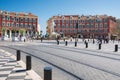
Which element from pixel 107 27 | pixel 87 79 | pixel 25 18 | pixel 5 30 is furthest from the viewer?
pixel 107 27

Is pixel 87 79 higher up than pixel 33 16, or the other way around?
pixel 33 16

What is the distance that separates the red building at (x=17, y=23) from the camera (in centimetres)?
9038

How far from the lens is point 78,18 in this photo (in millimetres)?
111500

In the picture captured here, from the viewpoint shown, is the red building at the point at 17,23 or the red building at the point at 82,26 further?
the red building at the point at 82,26

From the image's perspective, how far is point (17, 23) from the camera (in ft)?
316

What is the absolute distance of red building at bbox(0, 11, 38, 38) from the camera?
297ft

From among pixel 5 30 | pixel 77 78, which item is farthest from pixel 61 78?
pixel 5 30

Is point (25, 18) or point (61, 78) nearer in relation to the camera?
point (61, 78)

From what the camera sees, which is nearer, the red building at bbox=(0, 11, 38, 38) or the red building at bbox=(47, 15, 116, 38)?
the red building at bbox=(0, 11, 38, 38)

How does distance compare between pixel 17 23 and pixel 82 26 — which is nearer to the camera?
pixel 17 23

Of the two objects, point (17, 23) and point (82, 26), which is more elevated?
point (17, 23)

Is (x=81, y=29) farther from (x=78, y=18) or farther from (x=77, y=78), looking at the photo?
(x=77, y=78)

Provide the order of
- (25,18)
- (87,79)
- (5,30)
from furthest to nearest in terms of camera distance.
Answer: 1. (25,18)
2. (5,30)
3. (87,79)

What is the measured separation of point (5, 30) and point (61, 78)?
84.6 meters
